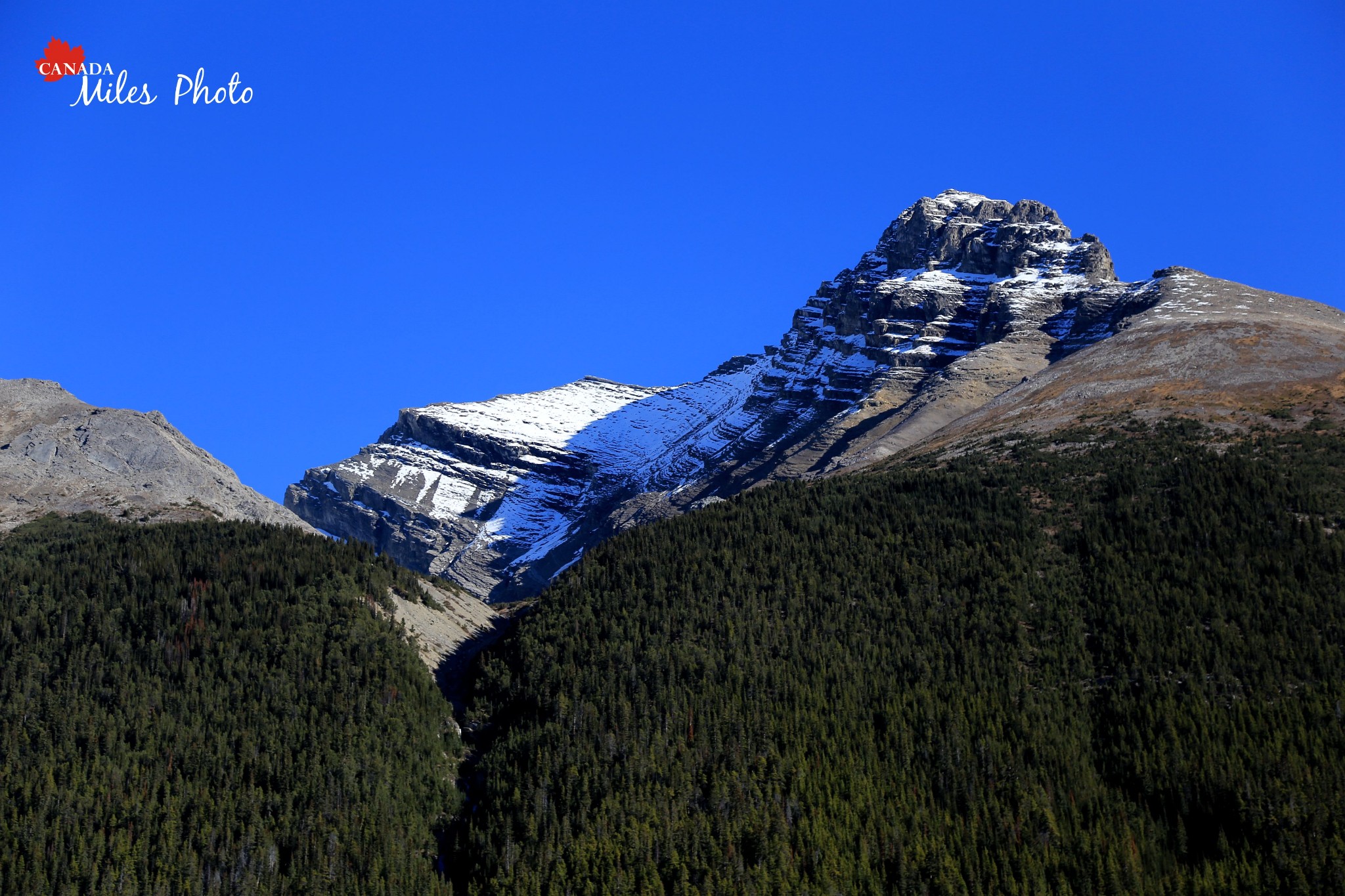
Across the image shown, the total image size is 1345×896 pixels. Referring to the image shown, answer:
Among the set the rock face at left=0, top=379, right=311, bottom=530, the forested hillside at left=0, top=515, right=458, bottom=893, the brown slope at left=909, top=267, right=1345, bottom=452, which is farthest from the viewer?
the rock face at left=0, top=379, right=311, bottom=530

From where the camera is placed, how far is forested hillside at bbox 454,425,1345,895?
88312 millimetres

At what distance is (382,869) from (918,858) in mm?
36482

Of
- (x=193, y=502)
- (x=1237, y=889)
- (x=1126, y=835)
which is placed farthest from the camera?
(x=193, y=502)

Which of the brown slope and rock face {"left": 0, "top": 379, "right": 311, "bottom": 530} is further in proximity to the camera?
rock face {"left": 0, "top": 379, "right": 311, "bottom": 530}

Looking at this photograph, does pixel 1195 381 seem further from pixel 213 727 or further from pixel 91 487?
pixel 91 487

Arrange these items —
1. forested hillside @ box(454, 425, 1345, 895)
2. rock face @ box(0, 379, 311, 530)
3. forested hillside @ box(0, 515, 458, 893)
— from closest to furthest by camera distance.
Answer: forested hillside @ box(454, 425, 1345, 895)
forested hillside @ box(0, 515, 458, 893)
rock face @ box(0, 379, 311, 530)

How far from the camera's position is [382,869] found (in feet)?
302

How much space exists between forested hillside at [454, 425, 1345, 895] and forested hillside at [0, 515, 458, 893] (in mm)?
7139

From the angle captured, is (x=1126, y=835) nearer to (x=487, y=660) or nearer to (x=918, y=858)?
(x=918, y=858)

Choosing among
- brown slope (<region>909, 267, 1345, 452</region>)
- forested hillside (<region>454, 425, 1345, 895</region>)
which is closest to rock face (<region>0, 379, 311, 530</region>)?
forested hillside (<region>454, 425, 1345, 895</region>)

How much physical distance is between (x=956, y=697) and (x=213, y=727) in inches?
2283

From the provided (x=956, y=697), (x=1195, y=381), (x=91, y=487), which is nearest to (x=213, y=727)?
(x=956, y=697)

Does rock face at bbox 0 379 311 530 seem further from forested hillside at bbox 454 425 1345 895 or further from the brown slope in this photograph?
the brown slope

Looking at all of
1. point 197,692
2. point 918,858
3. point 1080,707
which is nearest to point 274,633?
point 197,692
